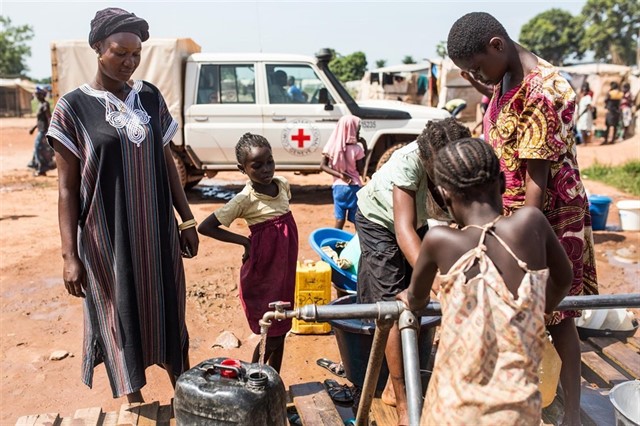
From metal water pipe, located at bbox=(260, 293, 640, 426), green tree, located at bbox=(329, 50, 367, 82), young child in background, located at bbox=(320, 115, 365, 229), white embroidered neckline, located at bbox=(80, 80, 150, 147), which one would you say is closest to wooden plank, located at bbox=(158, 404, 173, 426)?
metal water pipe, located at bbox=(260, 293, 640, 426)

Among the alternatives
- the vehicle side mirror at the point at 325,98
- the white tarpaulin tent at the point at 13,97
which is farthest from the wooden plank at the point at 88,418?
the white tarpaulin tent at the point at 13,97

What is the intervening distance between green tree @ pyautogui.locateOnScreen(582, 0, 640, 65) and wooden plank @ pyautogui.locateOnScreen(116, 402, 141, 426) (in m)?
52.5

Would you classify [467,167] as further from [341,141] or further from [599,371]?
[341,141]

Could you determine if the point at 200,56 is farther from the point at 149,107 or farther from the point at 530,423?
Answer: the point at 530,423

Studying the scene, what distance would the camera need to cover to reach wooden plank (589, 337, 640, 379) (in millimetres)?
3195

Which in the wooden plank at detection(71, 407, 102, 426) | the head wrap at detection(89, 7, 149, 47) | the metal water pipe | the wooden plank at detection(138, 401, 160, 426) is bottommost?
the wooden plank at detection(71, 407, 102, 426)

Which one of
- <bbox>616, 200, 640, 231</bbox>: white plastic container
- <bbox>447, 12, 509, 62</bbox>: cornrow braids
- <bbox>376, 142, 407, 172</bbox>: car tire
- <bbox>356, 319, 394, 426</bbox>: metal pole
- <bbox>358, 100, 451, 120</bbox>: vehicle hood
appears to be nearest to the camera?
<bbox>356, 319, 394, 426</bbox>: metal pole

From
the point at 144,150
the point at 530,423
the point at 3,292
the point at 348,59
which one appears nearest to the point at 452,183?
the point at 530,423

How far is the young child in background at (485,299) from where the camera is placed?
59.3 inches

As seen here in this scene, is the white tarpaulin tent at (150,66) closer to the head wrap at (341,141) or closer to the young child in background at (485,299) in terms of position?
the head wrap at (341,141)

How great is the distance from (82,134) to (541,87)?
178 cm

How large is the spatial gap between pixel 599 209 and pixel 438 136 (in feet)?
18.2

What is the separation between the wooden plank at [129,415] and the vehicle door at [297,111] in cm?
602

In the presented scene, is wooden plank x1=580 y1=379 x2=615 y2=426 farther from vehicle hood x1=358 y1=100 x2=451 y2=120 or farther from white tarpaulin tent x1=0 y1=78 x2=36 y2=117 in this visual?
white tarpaulin tent x1=0 y1=78 x2=36 y2=117
